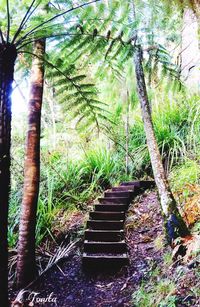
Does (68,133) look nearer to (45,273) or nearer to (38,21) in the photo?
(45,273)

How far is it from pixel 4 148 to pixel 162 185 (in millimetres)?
1945

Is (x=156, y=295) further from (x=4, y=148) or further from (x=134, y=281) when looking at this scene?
(x=4, y=148)

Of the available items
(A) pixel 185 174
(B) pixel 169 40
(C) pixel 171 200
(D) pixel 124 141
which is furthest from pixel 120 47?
(B) pixel 169 40

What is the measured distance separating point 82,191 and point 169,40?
18.1 feet

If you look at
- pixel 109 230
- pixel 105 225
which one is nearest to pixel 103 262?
pixel 109 230

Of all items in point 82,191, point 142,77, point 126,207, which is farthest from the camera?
point 82,191

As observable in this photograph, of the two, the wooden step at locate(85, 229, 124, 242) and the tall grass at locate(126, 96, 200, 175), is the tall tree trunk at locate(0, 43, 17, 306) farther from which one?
the tall grass at locate(126, 96, 200, 175)

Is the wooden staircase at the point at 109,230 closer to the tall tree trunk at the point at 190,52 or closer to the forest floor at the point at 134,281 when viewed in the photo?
the forest floor at the point at 134,281

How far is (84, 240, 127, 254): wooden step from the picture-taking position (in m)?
4.01

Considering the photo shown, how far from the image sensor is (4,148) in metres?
2.12

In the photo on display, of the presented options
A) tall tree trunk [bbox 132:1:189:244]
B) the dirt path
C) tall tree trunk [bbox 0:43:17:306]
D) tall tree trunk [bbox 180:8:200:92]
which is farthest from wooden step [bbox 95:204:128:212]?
tall tree trunk [bbox 180:8:200:92]

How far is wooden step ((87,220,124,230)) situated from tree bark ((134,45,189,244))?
3.79ft

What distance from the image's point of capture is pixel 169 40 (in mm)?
8922

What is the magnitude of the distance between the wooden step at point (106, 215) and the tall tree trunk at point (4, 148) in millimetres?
Result: 2646
